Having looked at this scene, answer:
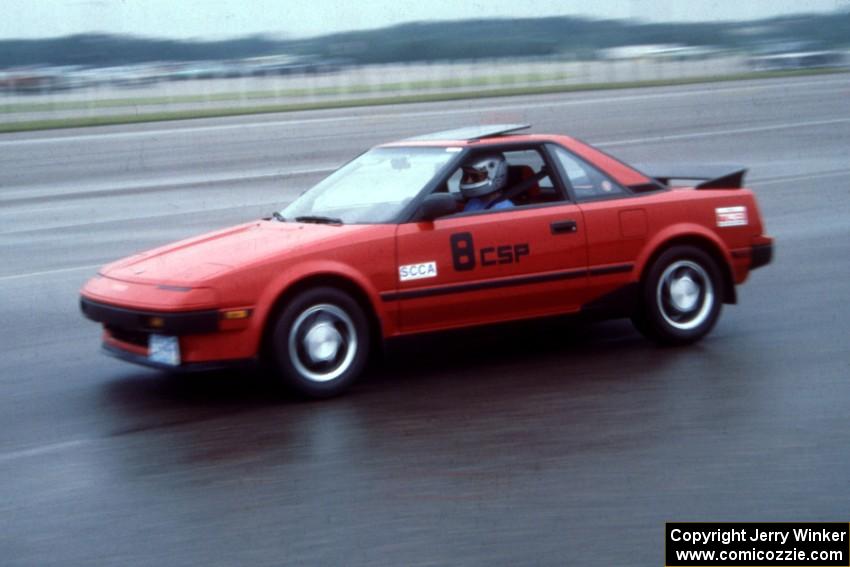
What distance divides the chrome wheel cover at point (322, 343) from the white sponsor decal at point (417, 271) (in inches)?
15.7

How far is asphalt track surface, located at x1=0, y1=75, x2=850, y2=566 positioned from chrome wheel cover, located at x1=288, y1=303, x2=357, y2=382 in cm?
19

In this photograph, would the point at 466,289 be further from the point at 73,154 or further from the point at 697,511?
the point at 73,154

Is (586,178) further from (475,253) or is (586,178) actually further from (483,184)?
(475,253)

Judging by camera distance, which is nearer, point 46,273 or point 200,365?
point 200,365

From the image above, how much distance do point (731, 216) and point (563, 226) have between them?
1.29 m

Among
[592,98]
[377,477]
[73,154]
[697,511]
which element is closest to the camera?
[697,511]

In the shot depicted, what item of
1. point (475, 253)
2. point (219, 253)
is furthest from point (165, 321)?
point (475, 253)

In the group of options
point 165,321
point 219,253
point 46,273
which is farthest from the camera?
point 46,273

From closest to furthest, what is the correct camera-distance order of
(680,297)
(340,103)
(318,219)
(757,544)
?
(757,544)
(318,219)
(680,297)
(340,103)

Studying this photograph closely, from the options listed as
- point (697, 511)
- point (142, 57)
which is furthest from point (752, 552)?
point (142, 57)

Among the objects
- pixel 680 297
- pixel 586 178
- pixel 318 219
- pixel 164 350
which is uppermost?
pixel 586 178

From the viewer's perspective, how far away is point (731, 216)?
756cm

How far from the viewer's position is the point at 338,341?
21.0ft

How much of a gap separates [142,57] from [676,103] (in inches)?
582
